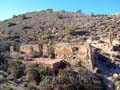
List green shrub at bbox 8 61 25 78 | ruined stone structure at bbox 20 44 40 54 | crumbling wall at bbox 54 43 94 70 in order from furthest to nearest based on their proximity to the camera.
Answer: ruined stone structure at bbox 20 44 40 54, crumbling wall at bbox 54 43 94 70, green shrub at bbox 8 61 25 78

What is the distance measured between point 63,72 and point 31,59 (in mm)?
7543

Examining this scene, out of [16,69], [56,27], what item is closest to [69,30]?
[56,27]

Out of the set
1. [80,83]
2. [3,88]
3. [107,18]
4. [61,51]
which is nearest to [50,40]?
[61,51]

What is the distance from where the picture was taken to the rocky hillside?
47.8m

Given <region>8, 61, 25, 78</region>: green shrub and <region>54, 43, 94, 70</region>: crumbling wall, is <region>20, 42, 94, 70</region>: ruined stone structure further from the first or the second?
<region>8, 61, 25, 78</region>: green shrub

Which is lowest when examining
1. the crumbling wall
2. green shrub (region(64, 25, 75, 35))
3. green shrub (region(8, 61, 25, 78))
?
green shrub (region(8, 61, 25, 78))

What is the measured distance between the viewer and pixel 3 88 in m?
25.4

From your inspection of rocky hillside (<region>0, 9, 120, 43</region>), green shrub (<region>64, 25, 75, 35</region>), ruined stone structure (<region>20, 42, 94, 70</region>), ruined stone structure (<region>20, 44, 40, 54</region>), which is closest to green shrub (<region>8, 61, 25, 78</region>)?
ruined stone structure (<region>20, 42, 94, 70</region>)

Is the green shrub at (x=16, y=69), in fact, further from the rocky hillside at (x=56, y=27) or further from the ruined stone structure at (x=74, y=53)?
the rocky hillside at (x=56, y=27)

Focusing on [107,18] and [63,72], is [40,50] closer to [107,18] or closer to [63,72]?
[63,72]

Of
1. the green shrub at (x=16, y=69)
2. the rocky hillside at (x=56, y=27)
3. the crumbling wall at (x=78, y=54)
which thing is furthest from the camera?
the rocky hillside at (x=56, y=27)

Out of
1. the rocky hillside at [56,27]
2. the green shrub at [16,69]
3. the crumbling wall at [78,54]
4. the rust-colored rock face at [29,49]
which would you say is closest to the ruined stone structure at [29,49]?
the rust-colored rock face at [29,49]

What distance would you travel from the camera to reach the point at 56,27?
5397 cm

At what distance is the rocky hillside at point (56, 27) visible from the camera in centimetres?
4778
